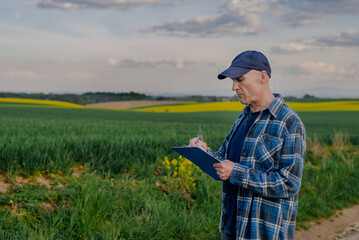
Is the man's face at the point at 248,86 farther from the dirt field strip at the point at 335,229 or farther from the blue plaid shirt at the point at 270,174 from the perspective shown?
the dirt field strip at the point at 335,229

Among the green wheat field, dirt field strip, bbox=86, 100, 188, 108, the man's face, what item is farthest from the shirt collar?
dirt field strip, bbox=86, 100, 188, 108

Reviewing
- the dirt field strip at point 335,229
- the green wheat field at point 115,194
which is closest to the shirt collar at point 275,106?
the green wheat field at point 115,194

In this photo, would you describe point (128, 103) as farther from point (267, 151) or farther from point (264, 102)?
point (267, 151)

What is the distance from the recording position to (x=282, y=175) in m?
2.46

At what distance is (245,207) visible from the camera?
8.63 ft

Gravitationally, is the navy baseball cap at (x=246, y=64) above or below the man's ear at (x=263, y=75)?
above

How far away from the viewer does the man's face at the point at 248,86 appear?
2.59 m

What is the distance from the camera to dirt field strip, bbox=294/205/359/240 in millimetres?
6293

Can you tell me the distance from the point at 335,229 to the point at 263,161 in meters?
5.08

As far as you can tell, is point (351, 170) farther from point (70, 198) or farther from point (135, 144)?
point (70, 198)

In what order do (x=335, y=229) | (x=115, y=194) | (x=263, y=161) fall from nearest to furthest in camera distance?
(x=263, y=161) < (x=115, y=194) < (x=335, y=229)

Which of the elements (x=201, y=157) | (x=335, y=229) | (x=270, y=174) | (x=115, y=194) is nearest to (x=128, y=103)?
(x=335, y=229)

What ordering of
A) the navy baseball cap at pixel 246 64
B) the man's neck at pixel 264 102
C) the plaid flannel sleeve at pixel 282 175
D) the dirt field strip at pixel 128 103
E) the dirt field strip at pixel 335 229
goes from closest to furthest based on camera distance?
the plaid flannel sleeve at pixel 282 175, the navy baseball cap at pixel 246 64, the man's neck at pixel 264 102, the dirt field strip at pixel 335 229, the dirt field strip at pixel 128 103

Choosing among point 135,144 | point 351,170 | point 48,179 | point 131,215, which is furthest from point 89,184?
point 351,170
